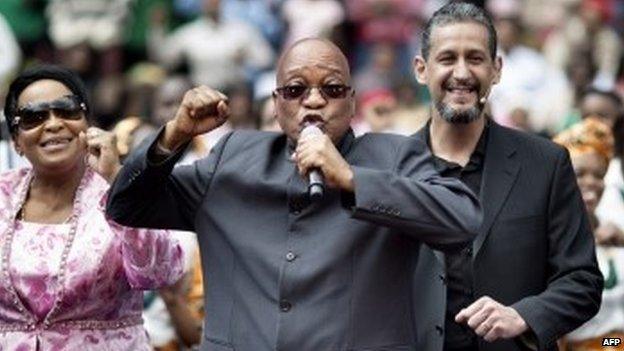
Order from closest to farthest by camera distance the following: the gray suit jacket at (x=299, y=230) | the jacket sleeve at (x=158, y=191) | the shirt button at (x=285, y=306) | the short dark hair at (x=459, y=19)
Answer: the gray suit jacket at (x=299, y=230), the shirt button at (x=285, y=306), the jacket sleeve at (x=158, y=191), the short dark hair at (x=459, y=19)

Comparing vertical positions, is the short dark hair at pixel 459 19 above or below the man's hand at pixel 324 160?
above

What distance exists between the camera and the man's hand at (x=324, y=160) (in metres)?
6.78

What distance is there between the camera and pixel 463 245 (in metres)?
7.16

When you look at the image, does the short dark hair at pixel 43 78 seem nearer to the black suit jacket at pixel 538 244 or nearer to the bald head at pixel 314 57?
the bald head at pixel 314 57

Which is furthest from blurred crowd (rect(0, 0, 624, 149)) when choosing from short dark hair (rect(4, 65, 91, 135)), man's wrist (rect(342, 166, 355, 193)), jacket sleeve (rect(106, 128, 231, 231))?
man's wrist (rect(342, 166, 355, 193))

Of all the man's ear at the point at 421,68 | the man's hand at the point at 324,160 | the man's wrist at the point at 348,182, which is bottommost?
the man's wrist at the point at 348,182

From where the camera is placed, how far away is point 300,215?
289 inches

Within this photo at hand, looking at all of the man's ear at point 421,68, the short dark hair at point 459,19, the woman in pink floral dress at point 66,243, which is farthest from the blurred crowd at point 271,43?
the woman in pink floral dress at point 66,243

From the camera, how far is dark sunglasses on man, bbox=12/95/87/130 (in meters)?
8.38

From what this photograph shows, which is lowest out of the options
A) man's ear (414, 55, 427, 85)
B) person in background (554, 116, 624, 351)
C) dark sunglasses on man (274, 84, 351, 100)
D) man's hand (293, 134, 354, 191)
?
person in background (554, 116, 624, 351)

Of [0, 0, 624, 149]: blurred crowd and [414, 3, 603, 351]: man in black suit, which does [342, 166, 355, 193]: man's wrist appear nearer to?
[414, 3, 603, 351]: man in black suit

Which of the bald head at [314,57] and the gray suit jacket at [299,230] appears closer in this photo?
the gray suit jacket at [299,230]

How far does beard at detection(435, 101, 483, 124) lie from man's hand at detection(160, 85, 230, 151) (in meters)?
1.36

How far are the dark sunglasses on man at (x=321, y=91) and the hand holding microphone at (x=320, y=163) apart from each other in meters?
0.36
